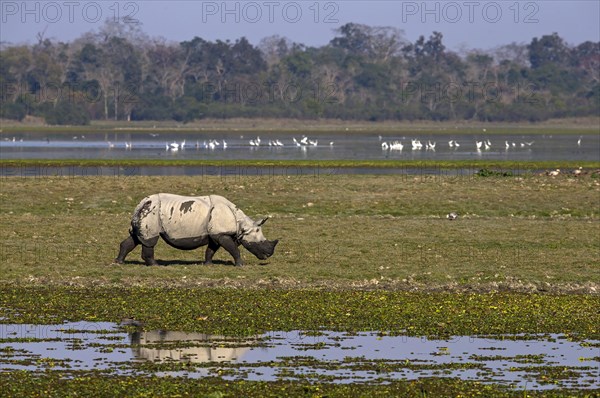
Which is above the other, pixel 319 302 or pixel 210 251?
pixel 210 251

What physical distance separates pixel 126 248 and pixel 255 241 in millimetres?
2872

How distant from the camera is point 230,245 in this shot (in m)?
27.1

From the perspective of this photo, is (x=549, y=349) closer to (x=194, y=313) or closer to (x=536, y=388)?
(x=536, y=388)

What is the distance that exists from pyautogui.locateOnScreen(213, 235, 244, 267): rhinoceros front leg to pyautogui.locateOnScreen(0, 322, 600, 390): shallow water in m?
6.93

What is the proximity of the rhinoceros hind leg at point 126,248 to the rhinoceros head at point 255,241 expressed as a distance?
240 cm

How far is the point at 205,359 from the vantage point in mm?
17656

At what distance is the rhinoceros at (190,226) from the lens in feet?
87.2

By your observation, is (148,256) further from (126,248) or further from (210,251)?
(210,251)

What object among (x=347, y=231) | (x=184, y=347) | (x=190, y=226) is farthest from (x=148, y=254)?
(x=184, y=347)

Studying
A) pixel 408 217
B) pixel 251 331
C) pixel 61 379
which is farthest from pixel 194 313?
pixel 408 217

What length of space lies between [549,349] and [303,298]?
5.79 m

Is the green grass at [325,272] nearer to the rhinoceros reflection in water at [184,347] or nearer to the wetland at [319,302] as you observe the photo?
the wetland at [319,302]

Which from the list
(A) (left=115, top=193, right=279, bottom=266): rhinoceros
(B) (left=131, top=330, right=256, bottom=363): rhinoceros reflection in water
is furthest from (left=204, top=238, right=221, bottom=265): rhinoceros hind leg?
(B) (left=131, top=330, right=256, bottom=363): rhinoceros reflection in water

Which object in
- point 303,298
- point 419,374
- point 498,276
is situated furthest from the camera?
point 498,276
